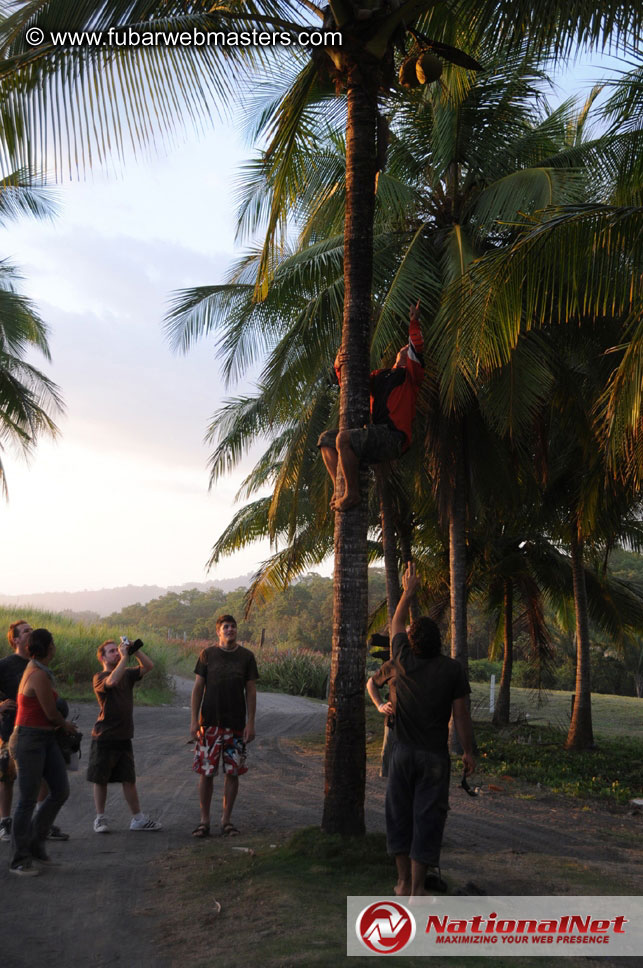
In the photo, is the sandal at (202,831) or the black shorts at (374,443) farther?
the sandal at (202,831)

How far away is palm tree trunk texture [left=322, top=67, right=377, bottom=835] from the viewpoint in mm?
6859

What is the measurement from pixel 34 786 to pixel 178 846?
1530 mm

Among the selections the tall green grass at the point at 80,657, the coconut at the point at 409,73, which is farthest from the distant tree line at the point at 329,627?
the coconut at the point at 409,73

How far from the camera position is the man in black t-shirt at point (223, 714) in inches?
297

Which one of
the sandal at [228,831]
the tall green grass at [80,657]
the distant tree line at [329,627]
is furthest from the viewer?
the distant tree line at [329,627]

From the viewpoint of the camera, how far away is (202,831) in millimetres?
7703

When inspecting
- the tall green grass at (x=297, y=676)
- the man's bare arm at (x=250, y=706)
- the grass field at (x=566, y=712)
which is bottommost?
the grass field at (x=566, y=712)

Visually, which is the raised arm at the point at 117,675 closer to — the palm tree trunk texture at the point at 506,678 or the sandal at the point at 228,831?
the sandal at the point at 228,831

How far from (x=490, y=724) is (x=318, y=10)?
17.7 meters

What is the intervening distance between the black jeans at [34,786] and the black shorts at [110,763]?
852 millimetres

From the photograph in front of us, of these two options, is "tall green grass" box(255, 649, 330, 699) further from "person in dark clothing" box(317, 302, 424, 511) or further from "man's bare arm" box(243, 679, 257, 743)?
"person in dark clothing" box(317, 302, 424, 511)

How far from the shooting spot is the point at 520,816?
982 cm

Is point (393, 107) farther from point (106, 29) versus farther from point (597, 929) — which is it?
point (597, 929)

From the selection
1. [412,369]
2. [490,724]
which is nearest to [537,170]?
[412,369]
